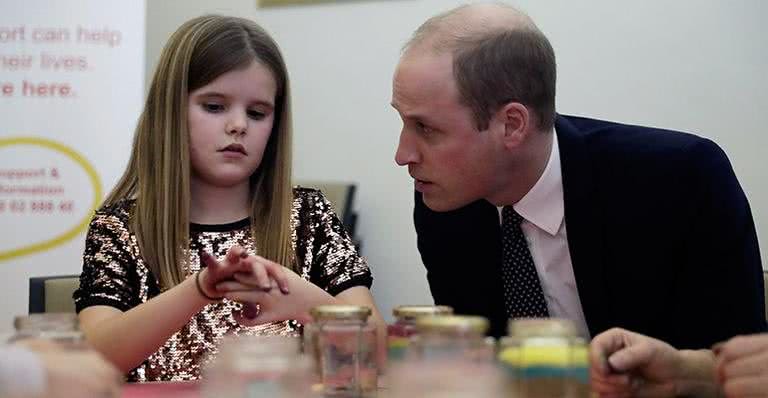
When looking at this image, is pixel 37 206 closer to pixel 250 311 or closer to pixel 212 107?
pixel 212 107

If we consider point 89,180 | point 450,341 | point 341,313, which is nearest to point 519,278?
point 341,313

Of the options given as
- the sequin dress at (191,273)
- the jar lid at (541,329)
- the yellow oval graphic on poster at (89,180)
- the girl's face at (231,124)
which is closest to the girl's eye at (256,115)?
the girl's face at (231,124)

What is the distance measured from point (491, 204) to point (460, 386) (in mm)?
1207

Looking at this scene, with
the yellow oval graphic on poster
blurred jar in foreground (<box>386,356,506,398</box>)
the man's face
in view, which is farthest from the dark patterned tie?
the yellow oval graphic on poster

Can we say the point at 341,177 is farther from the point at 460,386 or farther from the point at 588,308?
the point at 460,386

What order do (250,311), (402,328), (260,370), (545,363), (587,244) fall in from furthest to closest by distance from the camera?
(587,244) → (250,311) → (402,328) → (545,363) → (260,370)

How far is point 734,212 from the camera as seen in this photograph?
6.45ft

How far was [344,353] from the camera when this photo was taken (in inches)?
53.2

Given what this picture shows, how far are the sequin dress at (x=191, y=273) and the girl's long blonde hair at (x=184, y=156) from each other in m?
0.03

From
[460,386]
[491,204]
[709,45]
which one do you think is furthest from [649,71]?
[460,386]

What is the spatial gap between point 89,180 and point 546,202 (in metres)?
2.35

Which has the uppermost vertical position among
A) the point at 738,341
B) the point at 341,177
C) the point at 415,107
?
the point at 415,107

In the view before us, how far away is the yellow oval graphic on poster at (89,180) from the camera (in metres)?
3.93

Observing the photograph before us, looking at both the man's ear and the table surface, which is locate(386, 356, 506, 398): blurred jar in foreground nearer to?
the table surface
